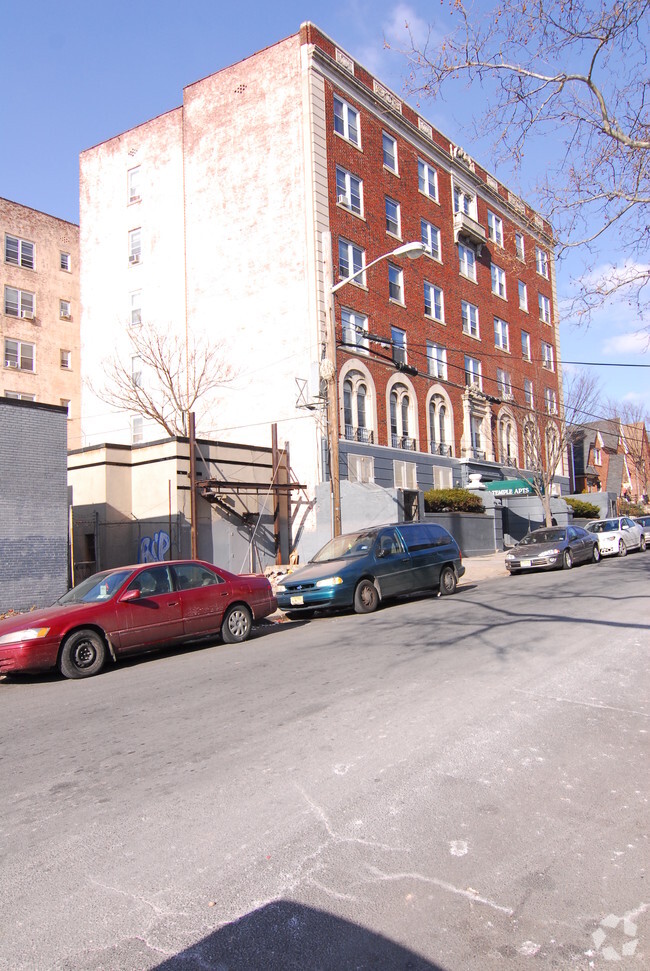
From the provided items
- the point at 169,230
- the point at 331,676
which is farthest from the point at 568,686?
the point at 169,230

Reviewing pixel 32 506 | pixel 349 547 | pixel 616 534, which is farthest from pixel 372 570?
pixel 616 534

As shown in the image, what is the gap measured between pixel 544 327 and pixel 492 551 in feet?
63.3

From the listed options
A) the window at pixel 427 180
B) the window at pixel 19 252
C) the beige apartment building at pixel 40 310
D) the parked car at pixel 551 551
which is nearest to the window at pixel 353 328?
the window at pixel 427 180

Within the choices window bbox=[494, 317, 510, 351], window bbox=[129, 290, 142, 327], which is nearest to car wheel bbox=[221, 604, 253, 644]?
window bbox=[129, 290, 142, 327]

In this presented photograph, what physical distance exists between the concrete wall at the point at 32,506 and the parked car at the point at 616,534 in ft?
61.8

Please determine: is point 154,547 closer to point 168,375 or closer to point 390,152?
point 168,375

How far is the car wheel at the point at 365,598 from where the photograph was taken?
1390 cm

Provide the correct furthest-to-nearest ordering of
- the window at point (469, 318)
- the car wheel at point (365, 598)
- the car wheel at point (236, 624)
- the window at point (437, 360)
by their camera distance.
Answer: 1. the window at point (469, 318)
2. the window at point (437, 360)
3. the car wheel at point (365, 598)
4. the car wheel at point (236, 624)

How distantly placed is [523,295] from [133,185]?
22.6m

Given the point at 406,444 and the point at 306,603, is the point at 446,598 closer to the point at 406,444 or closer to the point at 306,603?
the point at 306,603

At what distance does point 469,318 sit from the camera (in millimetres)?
36656

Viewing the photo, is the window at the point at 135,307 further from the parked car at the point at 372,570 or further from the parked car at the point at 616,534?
the parked car at the point at 616,534

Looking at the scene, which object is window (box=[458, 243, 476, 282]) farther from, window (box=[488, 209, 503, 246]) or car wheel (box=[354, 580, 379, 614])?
car wheel (box=[354, 580, 379, 614])

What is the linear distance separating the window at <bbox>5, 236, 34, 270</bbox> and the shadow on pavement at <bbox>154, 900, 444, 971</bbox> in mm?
36352
